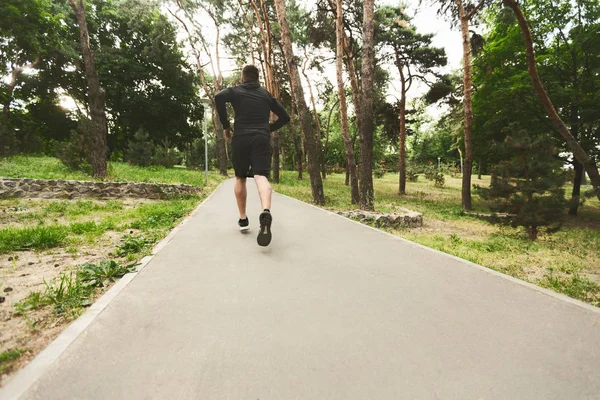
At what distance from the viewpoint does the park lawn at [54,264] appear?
5.97 feet

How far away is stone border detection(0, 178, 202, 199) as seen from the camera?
791cm

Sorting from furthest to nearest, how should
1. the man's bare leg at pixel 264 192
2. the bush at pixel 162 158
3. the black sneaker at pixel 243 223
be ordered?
the bush at pixel 162 158
the black sneaker at pixel 243 223
the man's bare leg at pixel 264 192

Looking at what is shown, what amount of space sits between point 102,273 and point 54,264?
3.41ft

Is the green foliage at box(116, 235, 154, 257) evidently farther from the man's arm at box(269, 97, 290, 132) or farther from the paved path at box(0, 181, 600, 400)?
the man's arm at box(269, 97, 290, 132)

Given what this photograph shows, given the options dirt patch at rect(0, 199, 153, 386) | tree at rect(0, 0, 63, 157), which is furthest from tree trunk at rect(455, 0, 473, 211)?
tree at rect(0, 0, 63, 157)

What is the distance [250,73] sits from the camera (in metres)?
4.07

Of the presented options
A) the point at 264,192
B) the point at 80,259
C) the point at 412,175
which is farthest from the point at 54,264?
the point at 412,175

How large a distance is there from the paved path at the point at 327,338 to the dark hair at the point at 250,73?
2653mm

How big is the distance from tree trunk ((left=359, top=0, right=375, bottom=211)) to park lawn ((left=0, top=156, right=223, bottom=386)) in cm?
536

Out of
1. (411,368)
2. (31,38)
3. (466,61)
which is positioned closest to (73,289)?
(411,368)

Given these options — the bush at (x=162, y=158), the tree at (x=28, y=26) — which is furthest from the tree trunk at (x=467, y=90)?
the bush at (x=162, y=158)

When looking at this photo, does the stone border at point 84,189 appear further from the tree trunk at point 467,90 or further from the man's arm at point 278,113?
the tree trunk at point 467,90

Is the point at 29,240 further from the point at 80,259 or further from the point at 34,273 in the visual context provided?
the point at 34,273

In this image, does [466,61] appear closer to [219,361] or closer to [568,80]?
[568,80]
